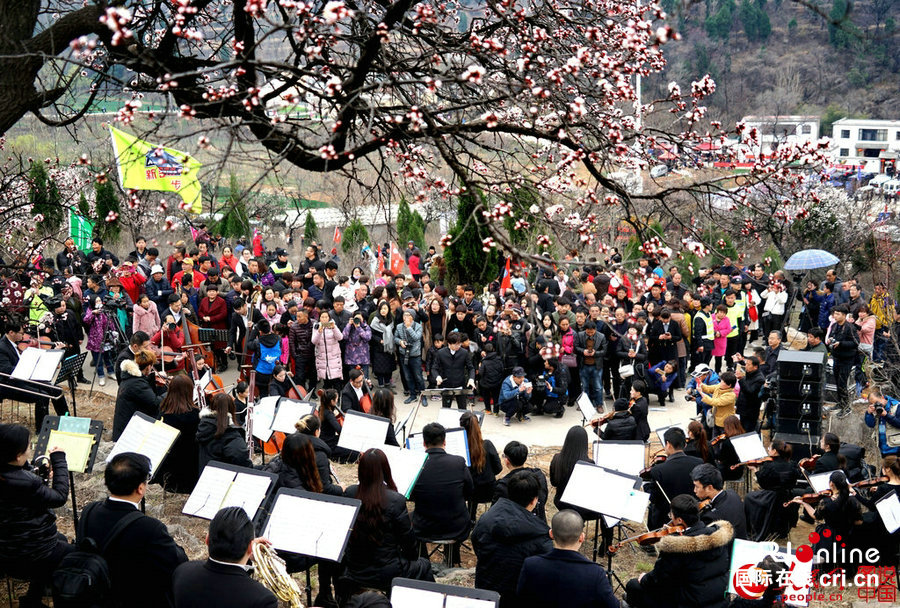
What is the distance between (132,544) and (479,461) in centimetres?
385

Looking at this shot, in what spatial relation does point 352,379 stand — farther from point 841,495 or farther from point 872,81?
point 872,81

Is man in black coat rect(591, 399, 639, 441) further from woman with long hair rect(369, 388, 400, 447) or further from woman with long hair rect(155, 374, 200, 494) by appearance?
woman with long hair rect(155, 374, 200, 494)

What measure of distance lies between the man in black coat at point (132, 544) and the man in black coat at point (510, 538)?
218 cm

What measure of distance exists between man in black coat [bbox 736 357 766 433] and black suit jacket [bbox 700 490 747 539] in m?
4.61

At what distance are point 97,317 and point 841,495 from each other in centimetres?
1090

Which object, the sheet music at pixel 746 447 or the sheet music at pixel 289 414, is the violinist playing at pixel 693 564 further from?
the sheet music at pixel 289 414

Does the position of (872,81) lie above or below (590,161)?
above

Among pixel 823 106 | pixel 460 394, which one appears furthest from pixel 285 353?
pixel 823 106

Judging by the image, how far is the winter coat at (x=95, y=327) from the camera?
44.0 ft

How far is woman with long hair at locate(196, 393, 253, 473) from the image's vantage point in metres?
7.91

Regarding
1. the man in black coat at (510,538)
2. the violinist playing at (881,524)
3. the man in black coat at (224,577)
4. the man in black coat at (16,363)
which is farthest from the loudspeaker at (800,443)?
the man in black coat at (16,363)

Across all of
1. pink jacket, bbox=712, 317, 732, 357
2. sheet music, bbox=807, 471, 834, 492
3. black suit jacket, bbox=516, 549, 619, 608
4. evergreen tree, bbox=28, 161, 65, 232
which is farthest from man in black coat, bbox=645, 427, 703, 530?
evergreen tree, bbox=28, 161, 65, 232

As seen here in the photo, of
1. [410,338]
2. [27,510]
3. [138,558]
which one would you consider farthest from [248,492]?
[410,338]

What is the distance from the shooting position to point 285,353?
1327cm
